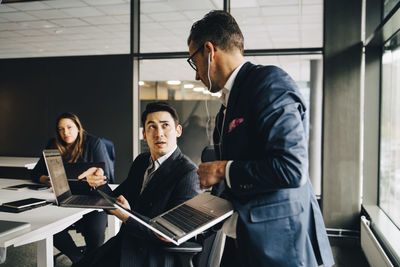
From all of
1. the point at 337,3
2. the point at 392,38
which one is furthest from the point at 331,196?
the point at 337,3

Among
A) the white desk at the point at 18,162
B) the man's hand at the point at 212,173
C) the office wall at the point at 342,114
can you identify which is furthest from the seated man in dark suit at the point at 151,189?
the white desk at the point at 18,162

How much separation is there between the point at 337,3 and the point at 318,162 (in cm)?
195

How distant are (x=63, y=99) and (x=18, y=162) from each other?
1131 millimetres

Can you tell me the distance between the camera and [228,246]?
1222 millimetres

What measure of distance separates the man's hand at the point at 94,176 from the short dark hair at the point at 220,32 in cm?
136

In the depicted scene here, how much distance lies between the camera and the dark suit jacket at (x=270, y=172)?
90cm

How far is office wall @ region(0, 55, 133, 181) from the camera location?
15.2ft

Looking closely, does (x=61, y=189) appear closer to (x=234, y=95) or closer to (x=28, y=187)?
(x=28, y=187)

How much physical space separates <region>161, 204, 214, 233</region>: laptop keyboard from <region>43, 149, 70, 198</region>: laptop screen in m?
0.93

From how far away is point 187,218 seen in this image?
3.61 ft

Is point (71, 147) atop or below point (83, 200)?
atop

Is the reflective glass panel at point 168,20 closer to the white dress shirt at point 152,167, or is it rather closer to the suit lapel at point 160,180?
the white dress shirt at point 152,167

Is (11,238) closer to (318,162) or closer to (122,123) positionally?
(122,123)

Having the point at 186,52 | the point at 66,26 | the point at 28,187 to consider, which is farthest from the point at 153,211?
the point at 66,26
